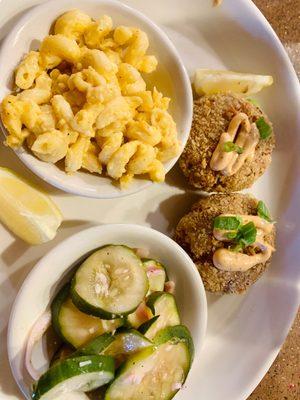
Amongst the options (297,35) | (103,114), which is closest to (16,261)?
(103,114)

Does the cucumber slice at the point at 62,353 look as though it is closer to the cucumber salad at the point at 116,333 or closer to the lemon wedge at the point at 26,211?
the cucumber salad at the point at 116,333

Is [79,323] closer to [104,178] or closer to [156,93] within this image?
[104,178]

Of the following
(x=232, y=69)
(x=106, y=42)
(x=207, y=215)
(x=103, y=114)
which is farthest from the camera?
(x=232, y=69)

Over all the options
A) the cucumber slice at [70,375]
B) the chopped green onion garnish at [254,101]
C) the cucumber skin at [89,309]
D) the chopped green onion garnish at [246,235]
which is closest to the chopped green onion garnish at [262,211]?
the chopped green onion garnish at [246,235]

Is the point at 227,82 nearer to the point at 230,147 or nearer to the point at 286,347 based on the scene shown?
the point at 230,147

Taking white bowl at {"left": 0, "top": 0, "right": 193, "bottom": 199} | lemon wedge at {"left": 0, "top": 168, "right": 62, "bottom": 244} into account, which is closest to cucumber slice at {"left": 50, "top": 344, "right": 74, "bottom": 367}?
lemon wedge at {"left": 0, "top": 168, "right": 62, "bottom": 244}

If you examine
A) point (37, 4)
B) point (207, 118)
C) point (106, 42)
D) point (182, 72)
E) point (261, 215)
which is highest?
point (37, 4)

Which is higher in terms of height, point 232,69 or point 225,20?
point 225,20

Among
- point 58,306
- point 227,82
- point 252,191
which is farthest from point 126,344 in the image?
point 227,82

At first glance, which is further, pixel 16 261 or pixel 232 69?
pixel 232 69
